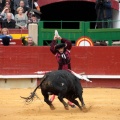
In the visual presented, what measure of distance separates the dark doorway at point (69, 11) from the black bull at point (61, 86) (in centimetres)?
993

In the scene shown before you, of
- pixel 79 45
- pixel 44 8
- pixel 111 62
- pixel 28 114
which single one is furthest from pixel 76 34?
pixel 28 114

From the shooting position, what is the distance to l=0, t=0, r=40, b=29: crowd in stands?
16703 mm

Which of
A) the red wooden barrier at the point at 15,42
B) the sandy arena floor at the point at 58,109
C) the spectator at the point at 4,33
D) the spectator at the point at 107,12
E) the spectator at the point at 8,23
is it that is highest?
the spectator at the point at 107,12

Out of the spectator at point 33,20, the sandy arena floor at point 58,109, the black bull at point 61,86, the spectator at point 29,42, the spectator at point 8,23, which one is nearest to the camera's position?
the sandy arena floor at point 58,109

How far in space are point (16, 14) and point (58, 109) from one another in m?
6.31

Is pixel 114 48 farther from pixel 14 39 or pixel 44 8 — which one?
pixel 44 8

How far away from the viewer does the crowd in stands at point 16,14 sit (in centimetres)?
1670

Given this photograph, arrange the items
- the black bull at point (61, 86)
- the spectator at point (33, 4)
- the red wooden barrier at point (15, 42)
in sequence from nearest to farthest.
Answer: the black bull at point (61, 86) < the red wooden barrier at point (15, 42) < the spectator at point (33, 4)

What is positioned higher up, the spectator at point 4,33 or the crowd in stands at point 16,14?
the crowd in stands at point 16,14

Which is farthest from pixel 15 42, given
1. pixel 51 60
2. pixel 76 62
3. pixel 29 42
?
pixel 76 62

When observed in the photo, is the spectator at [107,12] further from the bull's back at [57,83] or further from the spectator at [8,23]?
the bull's back at [57,83]

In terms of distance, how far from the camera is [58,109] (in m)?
11.1

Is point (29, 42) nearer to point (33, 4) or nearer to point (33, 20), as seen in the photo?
point (33, 20)

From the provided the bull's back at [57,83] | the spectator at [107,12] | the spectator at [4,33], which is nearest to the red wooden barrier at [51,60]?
the spectator at [4,33]
